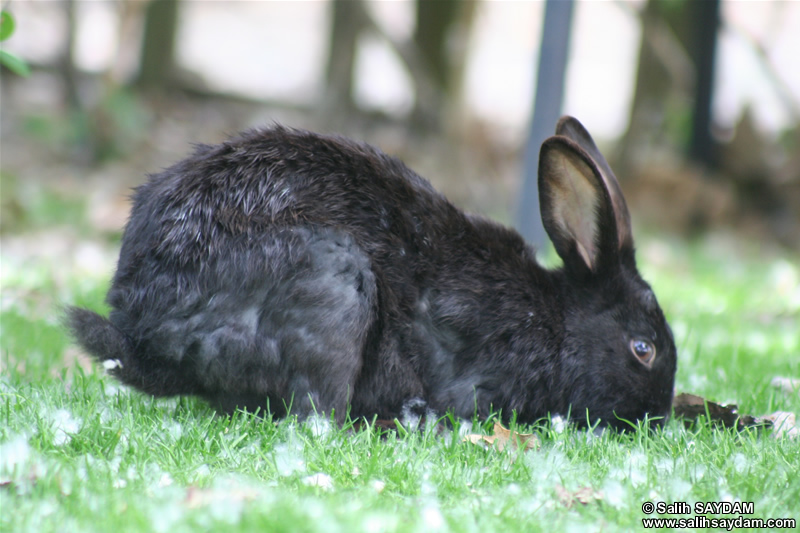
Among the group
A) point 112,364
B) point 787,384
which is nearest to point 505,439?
point 112,364

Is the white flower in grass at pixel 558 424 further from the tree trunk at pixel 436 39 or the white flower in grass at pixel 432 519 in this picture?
the tree trunk at pixel 436 39

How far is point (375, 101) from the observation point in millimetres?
12523

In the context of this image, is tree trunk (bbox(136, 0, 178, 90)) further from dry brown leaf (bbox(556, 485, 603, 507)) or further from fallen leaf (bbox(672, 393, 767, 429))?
dry brown leaf (bbox(556, 485, 603, 507))

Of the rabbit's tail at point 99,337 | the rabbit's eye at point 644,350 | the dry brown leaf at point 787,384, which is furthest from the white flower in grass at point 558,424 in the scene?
the rabbit's tail at point 99,337

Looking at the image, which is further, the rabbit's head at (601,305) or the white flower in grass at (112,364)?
the rabbit's head at (601,305)

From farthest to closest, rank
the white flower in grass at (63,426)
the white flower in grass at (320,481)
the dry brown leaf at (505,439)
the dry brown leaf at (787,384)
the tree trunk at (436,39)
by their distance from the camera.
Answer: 1. the tree trunk at (436,39)
2. the dry brown leaf at (787,384)
3. the dry brown leaf at (505,439)
4. the white flower in grass at (63,426)
5. the white flower in grass at (320,481)

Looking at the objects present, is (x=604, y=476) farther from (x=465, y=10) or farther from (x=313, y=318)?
(x=465, y=10)

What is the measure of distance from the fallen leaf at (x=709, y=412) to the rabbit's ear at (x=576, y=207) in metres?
0.63

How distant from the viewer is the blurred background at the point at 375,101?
8.58 m

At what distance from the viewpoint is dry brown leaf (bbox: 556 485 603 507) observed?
230 centimetres

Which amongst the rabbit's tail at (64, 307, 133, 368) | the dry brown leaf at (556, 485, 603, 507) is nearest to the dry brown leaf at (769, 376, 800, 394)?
the dry brown leaf at (556, 485, 603, 507)

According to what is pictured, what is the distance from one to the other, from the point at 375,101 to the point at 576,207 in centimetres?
950

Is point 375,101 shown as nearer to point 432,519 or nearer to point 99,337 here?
point 99,337

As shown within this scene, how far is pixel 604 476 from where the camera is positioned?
251 centimetres
